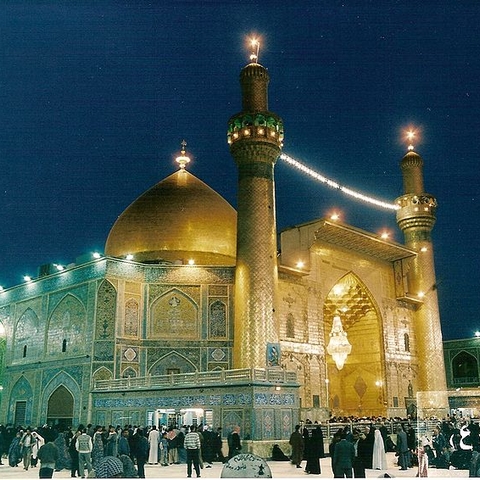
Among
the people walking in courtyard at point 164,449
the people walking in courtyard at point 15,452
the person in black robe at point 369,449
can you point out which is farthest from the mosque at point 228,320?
the people walking in courtyard at point 15,452

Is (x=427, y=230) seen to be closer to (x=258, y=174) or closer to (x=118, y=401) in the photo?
(x=258, y=174)

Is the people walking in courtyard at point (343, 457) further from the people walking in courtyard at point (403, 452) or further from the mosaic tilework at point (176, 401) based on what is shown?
the mosaic tilework at point (176, 401)

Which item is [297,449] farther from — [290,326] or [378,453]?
[290,326]

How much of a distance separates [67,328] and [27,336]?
3.17m

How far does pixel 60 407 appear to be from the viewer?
21.3 meters

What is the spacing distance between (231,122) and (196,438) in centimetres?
1474

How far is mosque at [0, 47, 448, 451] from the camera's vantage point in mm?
18312

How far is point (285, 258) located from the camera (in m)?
24.8

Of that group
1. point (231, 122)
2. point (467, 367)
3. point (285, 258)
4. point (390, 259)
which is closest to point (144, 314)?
point (285, 258)

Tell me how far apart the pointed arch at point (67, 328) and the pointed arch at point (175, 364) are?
8.97ft

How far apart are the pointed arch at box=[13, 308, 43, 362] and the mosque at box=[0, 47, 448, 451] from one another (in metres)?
0.08

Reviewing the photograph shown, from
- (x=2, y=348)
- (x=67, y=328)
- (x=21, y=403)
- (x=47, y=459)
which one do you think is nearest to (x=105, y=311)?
(x=67, y=328)

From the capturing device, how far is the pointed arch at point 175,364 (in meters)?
21.4

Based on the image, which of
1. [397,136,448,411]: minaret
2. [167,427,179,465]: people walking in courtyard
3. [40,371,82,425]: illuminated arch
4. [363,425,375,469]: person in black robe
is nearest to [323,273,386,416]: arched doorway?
[397,136,448,411]: minaret
